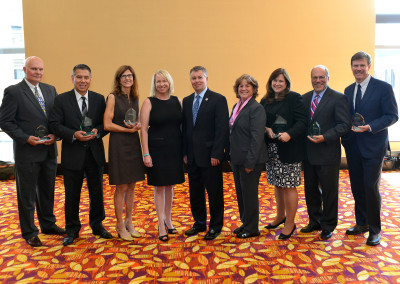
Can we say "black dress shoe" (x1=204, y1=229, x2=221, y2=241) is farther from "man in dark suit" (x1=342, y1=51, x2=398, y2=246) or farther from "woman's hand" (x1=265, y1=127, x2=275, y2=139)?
"man in dark suit" (x1=342, y1=51, x2=398, y2=246)

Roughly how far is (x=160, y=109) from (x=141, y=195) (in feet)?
6.98

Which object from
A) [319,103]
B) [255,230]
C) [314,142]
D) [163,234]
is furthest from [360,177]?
[163,234]

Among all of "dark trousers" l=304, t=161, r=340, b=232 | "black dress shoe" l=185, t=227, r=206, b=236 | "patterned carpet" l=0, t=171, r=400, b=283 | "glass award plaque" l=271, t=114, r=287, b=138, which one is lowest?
"patterned carpet" l=0, t=171, r=400, b=283

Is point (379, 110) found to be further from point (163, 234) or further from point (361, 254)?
point (163, 234)

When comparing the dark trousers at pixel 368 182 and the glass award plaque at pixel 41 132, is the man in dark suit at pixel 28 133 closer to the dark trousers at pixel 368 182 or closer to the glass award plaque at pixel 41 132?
the glass award plaque at pixel 41 132

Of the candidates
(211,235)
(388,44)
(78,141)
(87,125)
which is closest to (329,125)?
(211,235)

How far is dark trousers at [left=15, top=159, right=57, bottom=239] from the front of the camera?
3.06m

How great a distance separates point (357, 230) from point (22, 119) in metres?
3.43

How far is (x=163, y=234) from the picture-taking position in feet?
10.4

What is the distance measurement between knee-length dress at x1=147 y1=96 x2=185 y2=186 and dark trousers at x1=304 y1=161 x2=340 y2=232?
4.27 ft

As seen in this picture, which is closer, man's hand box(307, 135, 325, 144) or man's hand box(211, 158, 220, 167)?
man's hand box(307, 135, 325, 144)

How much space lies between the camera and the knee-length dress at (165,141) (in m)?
3.06

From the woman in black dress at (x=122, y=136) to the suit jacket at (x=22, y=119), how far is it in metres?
0.66

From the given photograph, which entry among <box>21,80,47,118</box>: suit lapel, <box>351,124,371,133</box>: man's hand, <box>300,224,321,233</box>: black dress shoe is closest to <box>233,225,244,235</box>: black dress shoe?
<box>300,224,321,233</box>: black dress shoe
